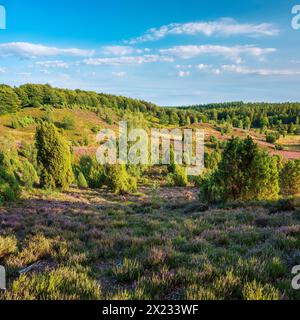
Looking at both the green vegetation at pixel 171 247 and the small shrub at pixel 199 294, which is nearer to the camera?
the small shrub at pixel 199 294

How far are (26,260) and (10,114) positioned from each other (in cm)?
9435

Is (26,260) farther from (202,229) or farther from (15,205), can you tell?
(15,205)

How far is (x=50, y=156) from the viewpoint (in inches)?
1042

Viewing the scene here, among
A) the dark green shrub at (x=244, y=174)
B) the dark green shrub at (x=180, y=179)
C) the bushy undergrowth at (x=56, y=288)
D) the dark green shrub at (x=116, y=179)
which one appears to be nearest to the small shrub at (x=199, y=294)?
the bushy undergrowth at (x=56, y=288)

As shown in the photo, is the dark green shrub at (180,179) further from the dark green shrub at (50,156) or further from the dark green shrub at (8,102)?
the dark green shrub at (8,102)

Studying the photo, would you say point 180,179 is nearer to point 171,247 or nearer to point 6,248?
point 171,247

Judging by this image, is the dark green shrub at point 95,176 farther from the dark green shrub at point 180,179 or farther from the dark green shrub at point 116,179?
the dark green shrub at point 180,179

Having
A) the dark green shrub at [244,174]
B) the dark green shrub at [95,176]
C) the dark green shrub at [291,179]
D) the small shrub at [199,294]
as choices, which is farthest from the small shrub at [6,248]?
the dark green shrub at [291,179]

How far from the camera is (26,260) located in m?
6.37

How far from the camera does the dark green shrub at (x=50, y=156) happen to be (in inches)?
1029

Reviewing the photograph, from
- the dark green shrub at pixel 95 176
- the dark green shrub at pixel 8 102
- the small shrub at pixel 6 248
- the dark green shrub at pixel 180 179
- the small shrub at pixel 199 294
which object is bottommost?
the dark green shrub at pixel 180 179

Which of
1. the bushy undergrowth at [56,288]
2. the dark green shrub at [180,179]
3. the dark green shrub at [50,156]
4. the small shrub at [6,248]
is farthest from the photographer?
the dark green shrub at [180,179]

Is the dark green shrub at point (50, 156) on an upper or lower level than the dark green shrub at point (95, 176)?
upper

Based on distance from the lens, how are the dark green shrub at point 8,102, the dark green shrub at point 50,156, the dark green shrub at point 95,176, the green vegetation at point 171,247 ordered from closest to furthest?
1. the green vegetation at point 171,247
2. the dark green shrub at point 50,156
3. the dark green shrub at point 95,176
4. the dark green shrub at point 8,102
